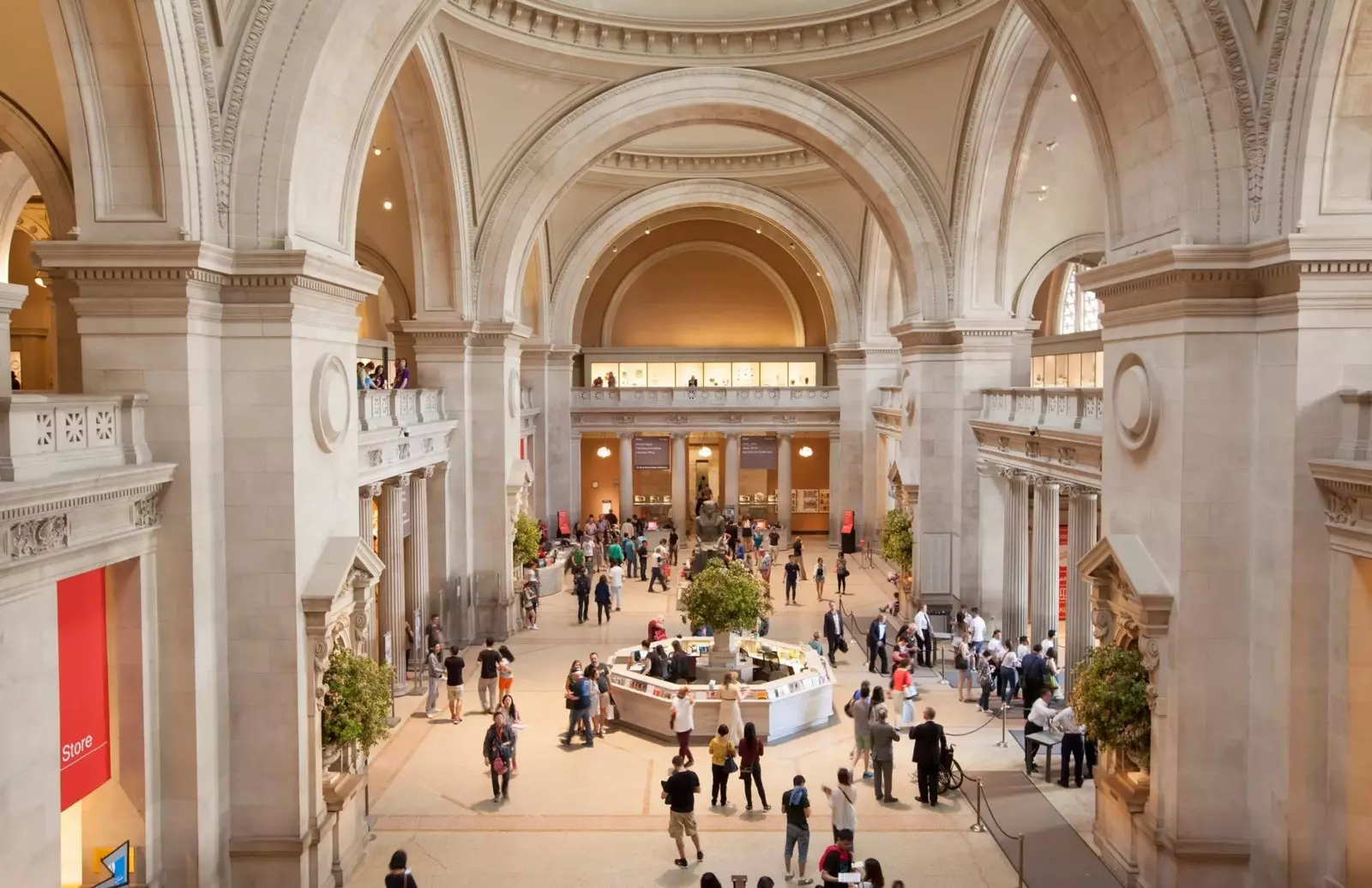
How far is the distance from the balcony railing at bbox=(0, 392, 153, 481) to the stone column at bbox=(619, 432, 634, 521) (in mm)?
23506

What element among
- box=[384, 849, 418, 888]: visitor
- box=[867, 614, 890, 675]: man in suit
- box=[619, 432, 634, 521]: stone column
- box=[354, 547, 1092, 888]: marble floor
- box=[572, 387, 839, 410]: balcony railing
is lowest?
box=[354, 547, 1092, 888]: marble floor

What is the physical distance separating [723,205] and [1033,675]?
18.3 m

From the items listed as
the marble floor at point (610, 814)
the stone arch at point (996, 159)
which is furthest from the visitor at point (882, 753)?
the stone arch at point (996, 159)

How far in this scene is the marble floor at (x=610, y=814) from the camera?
30.9 feet

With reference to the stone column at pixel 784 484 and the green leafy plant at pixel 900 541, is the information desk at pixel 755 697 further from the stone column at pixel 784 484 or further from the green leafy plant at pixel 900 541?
the stone column at pixel 784 484

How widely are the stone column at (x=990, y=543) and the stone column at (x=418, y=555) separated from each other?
32.9 feet

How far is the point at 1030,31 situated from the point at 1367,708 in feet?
36.5

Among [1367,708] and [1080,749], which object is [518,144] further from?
[1367,708]

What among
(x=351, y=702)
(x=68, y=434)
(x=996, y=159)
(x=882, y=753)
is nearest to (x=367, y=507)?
(x=351, y=702)

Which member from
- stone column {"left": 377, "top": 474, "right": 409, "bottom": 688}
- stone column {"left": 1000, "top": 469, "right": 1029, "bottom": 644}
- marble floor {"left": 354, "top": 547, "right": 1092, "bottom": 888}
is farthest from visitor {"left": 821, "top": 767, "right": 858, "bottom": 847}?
stone column {"left": 1000, "top": 469, "right": 1029, "bottom": 644}

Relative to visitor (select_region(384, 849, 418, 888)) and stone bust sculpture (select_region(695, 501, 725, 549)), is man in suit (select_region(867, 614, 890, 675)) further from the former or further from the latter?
visitor (select_region(384, 849, 418, 888))

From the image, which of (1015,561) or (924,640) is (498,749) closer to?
(924,640)

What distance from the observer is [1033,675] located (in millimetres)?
12719

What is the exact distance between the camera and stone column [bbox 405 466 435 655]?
655 inches
